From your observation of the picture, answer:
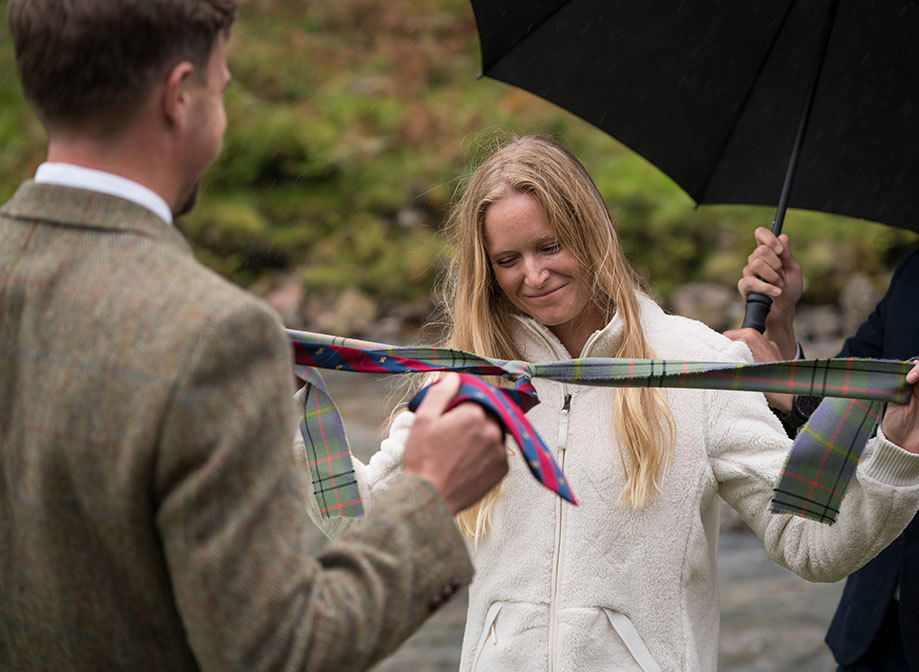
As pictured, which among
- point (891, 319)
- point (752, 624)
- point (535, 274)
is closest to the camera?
A: point (535, 274)

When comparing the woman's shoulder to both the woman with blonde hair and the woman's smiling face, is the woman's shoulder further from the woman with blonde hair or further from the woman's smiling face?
the woman's smiling face

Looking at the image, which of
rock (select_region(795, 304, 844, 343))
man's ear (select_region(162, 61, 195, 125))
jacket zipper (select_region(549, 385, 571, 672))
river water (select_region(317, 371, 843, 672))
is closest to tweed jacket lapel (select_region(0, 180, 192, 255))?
man's ear (select_region(162, 61, 195, 125))

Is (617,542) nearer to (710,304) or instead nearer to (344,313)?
(710,304)

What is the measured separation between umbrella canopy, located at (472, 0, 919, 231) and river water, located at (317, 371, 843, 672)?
119 inches

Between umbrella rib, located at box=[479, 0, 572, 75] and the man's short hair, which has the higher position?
the man's short hair

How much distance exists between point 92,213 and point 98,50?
0.21m

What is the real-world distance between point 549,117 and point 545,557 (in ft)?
52.4

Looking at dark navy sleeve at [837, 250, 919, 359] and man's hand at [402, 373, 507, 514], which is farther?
dark navy sleeve at [837, 250, 919, 359]

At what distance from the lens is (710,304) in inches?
555

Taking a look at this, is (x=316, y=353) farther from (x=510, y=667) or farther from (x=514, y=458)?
(x=510, y=667)

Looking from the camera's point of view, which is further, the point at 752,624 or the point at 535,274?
the point at 752,624

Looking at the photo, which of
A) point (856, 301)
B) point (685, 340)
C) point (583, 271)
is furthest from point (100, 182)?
point (856, 301)

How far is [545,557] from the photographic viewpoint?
2459 mm

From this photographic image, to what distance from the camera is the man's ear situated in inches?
56.1
